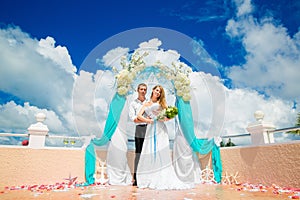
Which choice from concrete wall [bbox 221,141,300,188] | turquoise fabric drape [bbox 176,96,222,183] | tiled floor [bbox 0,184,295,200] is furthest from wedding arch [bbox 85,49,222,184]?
tiled floor [bbox 0,184,295,200]

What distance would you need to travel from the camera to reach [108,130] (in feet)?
12.9

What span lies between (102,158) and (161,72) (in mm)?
2176

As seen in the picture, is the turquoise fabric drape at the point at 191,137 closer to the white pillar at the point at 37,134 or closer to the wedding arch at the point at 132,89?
the wedding arch at the point at 132,89

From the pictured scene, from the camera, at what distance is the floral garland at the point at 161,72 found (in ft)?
13.3

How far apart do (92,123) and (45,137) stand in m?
1.05

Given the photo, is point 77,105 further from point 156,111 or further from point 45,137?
point 156,111

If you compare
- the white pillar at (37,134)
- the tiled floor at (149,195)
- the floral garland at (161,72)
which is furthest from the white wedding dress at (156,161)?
the white pillar at (37,134)

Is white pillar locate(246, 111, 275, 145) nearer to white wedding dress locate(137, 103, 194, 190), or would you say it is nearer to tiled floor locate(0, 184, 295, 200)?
tiled floor locate(0, 184, 295, 200)

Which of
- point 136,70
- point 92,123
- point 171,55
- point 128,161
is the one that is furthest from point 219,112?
point 92,123

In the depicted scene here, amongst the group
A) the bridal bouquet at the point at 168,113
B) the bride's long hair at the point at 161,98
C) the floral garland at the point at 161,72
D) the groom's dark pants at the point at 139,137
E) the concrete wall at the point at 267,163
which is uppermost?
the floral garland at the point at 161,72

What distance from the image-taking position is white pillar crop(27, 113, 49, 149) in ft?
12.4

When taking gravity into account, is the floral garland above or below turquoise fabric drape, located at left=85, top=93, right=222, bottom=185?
above

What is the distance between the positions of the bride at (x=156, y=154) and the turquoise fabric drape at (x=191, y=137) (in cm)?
58

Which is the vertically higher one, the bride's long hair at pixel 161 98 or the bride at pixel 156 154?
the bride's long hair at pixel 161 98
